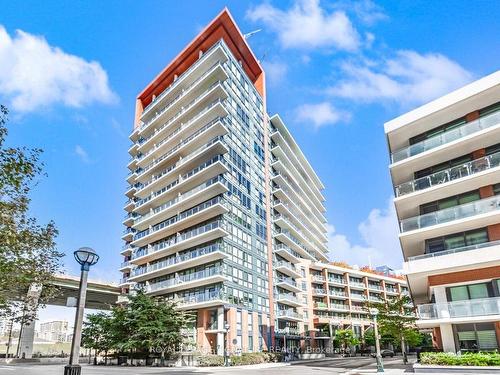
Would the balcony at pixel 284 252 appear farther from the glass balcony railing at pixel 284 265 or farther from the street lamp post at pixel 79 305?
the street lamp post at pixel 79 305

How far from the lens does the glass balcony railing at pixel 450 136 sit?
88.5 ft

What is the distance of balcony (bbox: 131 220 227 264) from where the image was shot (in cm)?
5021

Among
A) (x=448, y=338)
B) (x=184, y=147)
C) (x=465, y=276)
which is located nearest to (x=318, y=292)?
(x=184, y=147)

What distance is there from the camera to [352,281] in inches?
3691

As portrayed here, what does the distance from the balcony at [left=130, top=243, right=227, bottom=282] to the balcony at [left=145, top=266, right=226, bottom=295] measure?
56.7 inches

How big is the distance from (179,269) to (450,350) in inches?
1458

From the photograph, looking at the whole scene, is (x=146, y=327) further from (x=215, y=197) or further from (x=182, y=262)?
(x=215, y=197)

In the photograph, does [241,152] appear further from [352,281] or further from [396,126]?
[352,281]

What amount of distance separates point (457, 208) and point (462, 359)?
987cm

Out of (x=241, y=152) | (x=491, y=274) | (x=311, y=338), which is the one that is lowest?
(x=311, y=338)

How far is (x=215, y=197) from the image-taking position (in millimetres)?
52094

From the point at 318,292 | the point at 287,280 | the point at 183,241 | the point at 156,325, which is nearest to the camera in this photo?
the point at 156,325

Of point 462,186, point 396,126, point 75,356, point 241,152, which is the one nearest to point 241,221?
point 241,152

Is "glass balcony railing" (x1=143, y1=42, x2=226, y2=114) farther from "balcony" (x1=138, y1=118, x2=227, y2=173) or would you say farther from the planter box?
the planter box
